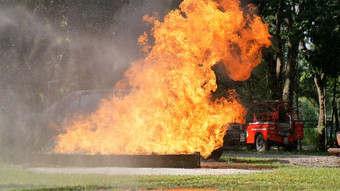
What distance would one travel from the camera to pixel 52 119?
1502cm

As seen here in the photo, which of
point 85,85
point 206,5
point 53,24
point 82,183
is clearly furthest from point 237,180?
point 53,24

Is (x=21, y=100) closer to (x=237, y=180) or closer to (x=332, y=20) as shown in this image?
(x=332, y=20)

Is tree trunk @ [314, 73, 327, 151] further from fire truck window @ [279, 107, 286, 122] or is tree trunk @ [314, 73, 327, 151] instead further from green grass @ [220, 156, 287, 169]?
green grass @ [220, 156, 287, 169]

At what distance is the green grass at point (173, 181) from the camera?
30.8 feet

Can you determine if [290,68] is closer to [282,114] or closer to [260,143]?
[282,114]

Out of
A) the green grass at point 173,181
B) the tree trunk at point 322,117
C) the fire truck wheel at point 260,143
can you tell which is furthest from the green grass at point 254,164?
the tree trunk at point 322,117

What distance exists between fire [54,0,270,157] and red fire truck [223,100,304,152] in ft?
37.2

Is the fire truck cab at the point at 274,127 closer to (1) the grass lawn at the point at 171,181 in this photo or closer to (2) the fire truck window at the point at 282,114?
(2) the fire truck window at the point at 282,114

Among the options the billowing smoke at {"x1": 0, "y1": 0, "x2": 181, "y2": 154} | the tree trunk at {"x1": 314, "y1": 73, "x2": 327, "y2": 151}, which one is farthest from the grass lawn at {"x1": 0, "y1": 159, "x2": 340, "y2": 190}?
the tree trunk at {"x1": 314, "y1": 73, "x2": 327, "y2": 151}

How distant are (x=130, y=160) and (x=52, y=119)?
111 inches

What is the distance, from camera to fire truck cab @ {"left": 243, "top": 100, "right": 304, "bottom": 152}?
2581 centimetres

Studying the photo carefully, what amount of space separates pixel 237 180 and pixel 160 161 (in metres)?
3.43

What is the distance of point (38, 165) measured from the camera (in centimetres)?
1409

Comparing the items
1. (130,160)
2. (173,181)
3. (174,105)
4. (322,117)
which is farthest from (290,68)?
(173,181)
